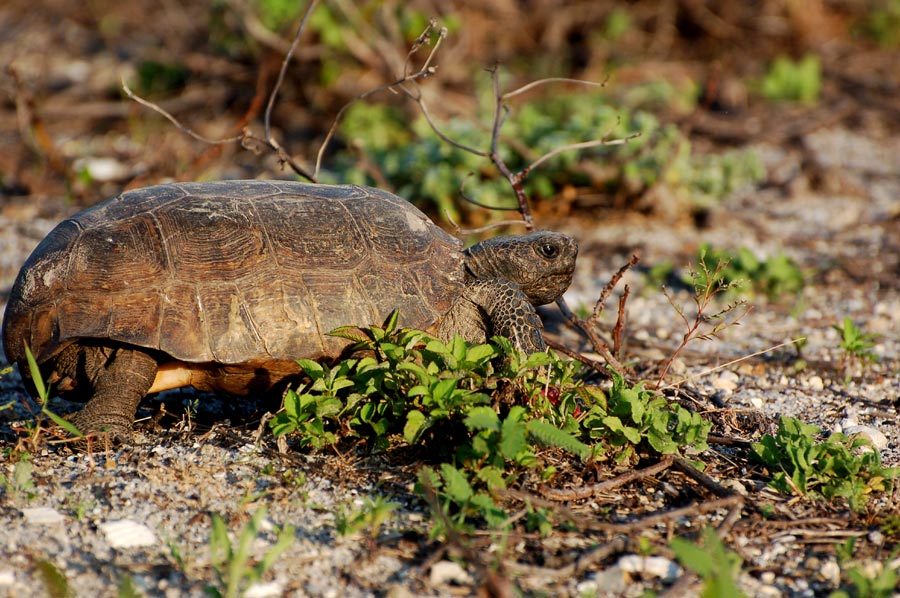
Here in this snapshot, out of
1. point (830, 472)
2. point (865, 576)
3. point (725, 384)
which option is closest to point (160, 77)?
point (725, 384)

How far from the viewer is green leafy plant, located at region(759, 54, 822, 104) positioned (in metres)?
9.06

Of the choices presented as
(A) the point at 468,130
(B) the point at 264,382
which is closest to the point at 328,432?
(B) the point at 264,382

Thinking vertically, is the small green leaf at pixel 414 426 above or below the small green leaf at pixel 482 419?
below

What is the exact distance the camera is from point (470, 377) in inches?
123

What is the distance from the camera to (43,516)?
2.78m

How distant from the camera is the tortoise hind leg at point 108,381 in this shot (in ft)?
11.1

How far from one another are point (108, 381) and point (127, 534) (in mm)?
925

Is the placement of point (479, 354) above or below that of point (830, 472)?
above

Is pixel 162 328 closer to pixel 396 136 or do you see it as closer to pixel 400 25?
pixel 396 136

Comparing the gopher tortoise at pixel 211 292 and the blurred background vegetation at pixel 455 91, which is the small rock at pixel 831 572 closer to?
the gopher tortoise at pixel 211 292

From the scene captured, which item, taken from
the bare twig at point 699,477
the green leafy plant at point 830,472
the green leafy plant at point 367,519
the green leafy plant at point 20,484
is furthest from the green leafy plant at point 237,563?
the green leafy plant at point 830,472

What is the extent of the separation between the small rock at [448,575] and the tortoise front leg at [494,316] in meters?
1.32

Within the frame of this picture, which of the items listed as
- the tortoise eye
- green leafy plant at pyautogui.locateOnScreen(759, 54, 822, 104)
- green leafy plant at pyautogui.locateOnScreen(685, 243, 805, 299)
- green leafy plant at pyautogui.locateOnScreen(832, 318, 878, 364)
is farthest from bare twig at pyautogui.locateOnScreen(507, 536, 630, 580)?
green leafy plant at pyautogui.locateOnScreen(759, 54, 822, 104)

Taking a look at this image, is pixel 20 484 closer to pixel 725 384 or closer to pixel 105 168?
pixel 725 384
